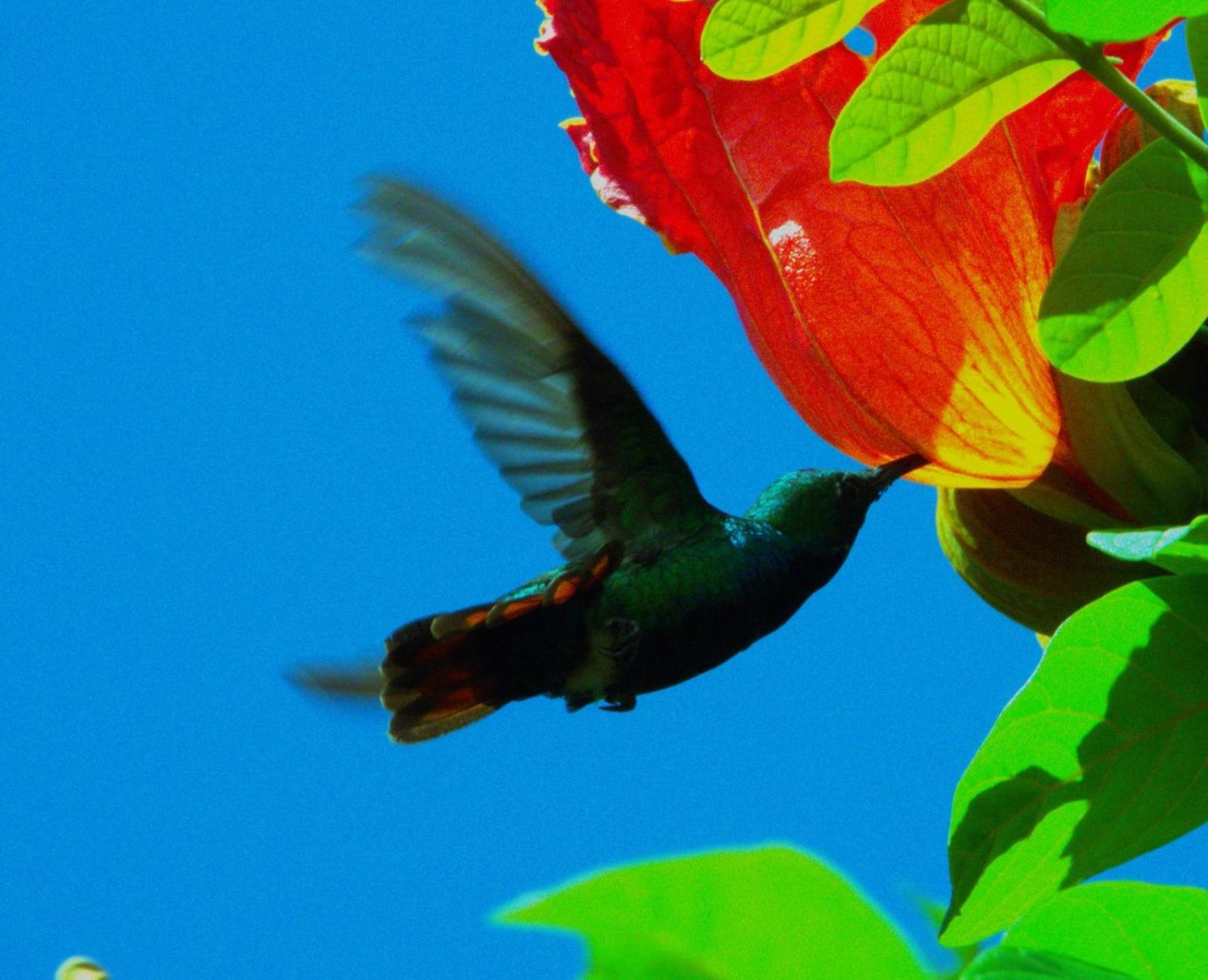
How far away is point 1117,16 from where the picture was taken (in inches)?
29.6

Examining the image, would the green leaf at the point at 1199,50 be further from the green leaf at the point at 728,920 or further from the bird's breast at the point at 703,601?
the green leaf at the point at 728,920

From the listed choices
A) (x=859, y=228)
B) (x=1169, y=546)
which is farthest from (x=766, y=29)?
(x=1169, y=546)

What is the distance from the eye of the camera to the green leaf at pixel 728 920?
12.3 inches

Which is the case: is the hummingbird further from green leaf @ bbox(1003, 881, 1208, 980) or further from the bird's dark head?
green leaf @ bbox(1003, 881, 1208, 980)

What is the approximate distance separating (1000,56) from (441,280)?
494 millimetres

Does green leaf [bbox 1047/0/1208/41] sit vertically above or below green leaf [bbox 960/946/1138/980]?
above

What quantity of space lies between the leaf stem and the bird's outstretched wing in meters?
0.48

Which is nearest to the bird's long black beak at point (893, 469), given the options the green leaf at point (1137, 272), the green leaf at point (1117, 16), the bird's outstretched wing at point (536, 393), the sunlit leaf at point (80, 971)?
the bird's outstretched wing at point (536, 393)

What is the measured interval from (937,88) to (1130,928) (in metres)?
0.45

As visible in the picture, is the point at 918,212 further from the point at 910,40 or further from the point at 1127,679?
the point at 1127,679

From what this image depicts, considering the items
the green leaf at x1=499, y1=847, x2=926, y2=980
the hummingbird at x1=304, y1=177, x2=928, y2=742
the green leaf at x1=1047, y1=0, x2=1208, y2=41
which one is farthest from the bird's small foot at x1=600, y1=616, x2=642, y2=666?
the green leaf at x1=499, y1=847, x2=926, y2=980

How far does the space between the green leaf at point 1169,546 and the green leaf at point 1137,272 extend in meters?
0.09

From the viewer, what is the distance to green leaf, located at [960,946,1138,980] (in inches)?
21.5

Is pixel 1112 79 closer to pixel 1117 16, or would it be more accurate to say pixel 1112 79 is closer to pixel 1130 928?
pixel 1117 16
